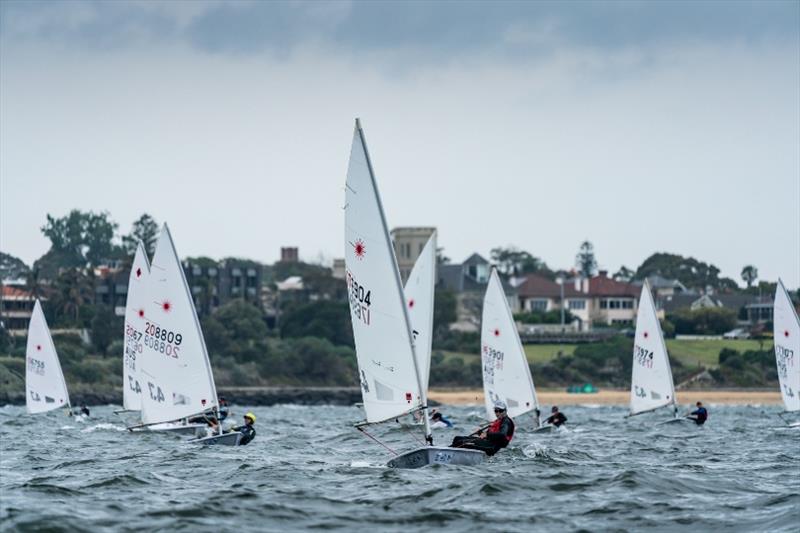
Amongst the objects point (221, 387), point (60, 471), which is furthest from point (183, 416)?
point (221, 387)

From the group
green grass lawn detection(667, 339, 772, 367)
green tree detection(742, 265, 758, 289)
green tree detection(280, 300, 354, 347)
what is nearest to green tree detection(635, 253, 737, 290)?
green tree detection(742, 265, 758, 289)

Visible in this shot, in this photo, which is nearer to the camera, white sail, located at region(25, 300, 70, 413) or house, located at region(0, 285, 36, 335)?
white sail, located at region(25, 300, 70, 413)

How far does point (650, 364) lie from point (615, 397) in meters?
48.2

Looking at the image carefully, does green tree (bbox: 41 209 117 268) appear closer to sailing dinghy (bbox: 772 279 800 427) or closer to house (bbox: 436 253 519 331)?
house (bbox: 436 253 519 331)

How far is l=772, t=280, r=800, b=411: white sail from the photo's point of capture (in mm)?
44781

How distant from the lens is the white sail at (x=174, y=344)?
35812 mm

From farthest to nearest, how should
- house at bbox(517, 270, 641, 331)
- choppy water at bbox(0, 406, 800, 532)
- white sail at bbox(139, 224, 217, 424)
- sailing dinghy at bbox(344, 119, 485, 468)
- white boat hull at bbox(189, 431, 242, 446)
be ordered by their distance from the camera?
house at bbox(517, 270, 641, 331) < white sail at bbox(139, 224, 217, 424) < white boat hull at bbox(189, 431, 242, 446) < sailing dinghy at bbox(344, 119, 485, 468) < choppy water at bbox(0, 406, 800, 532)

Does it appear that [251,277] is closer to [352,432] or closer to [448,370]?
[448,370]

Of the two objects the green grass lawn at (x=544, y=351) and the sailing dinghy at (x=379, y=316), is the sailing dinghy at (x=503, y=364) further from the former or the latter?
the green grass lawn at (x=544, y=351)

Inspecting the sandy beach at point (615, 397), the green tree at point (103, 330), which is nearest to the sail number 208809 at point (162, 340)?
the sandy beach at point (615, 397)

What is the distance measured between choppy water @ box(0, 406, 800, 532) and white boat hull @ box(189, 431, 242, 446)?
53 centimetres

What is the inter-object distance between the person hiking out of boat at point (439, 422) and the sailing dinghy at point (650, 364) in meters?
7.97

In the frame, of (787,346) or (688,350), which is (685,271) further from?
(787,346)

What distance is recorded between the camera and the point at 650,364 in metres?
50.7
